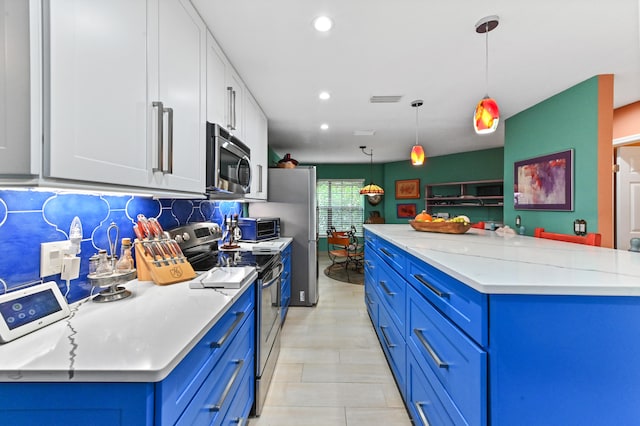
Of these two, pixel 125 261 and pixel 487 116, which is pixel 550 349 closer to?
pixel 487 116

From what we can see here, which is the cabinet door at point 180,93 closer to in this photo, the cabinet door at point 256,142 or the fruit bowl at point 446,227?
the cabinet door at point 256,142

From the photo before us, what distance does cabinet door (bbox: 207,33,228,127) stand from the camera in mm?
1711

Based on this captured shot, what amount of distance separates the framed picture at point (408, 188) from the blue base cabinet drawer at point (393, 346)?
4780 millimetres

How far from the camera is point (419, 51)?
1.99 metres

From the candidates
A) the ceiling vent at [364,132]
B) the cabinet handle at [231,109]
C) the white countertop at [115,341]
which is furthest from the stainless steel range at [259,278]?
the ceiling vent at [364,132]

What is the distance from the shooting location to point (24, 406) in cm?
65

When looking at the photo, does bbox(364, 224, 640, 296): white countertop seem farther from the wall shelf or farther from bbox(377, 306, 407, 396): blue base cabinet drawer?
the wall shelf

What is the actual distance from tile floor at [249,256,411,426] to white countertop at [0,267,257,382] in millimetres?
1076

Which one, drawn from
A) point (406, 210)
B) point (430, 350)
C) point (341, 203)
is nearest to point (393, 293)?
point (430, 350)

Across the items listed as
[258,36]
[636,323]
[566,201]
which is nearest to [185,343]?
[636,323]

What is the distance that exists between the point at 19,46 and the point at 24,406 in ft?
2.91

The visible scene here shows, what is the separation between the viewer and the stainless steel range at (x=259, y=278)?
5.38ft

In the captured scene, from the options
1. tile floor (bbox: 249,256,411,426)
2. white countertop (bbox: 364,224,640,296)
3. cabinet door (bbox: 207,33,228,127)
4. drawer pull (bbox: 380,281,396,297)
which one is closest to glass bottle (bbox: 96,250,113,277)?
cabinet door (bbox: 207,33,228,127)

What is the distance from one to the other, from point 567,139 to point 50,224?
403cm
